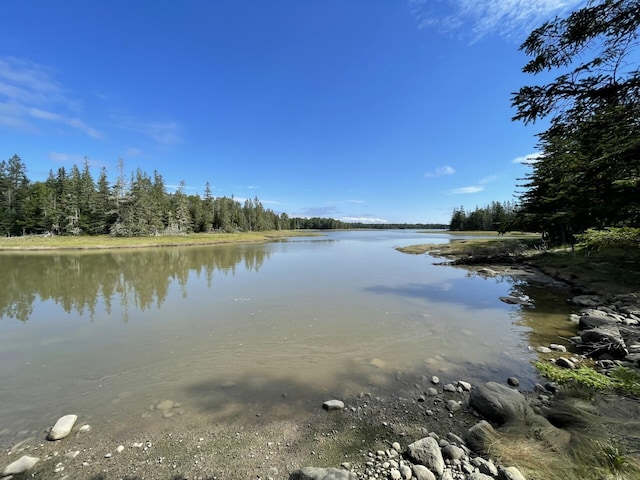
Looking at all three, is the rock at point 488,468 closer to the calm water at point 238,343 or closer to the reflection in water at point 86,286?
the calm water at point 238,343

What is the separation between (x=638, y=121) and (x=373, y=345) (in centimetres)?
669

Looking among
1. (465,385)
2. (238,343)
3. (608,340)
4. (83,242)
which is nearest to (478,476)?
(465,385)

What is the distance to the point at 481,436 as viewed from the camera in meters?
3.75

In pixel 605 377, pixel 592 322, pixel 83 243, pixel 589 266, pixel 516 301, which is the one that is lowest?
pixel 516 301

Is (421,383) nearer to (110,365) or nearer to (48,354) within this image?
(110,365)

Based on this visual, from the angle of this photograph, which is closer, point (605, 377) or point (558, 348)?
point (605, 377)

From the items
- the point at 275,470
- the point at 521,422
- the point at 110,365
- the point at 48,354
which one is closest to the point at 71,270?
A: the point at 48,354

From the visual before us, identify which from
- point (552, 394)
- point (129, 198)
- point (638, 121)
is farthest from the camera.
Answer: point (129, 198)

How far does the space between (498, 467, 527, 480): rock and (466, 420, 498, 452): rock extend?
18.6 inches

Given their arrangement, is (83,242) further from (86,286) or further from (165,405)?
(165,405)

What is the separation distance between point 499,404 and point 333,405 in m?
2.56

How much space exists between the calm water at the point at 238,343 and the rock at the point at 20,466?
35.4 inches

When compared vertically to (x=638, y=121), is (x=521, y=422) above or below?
below

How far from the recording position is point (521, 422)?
155 inches
